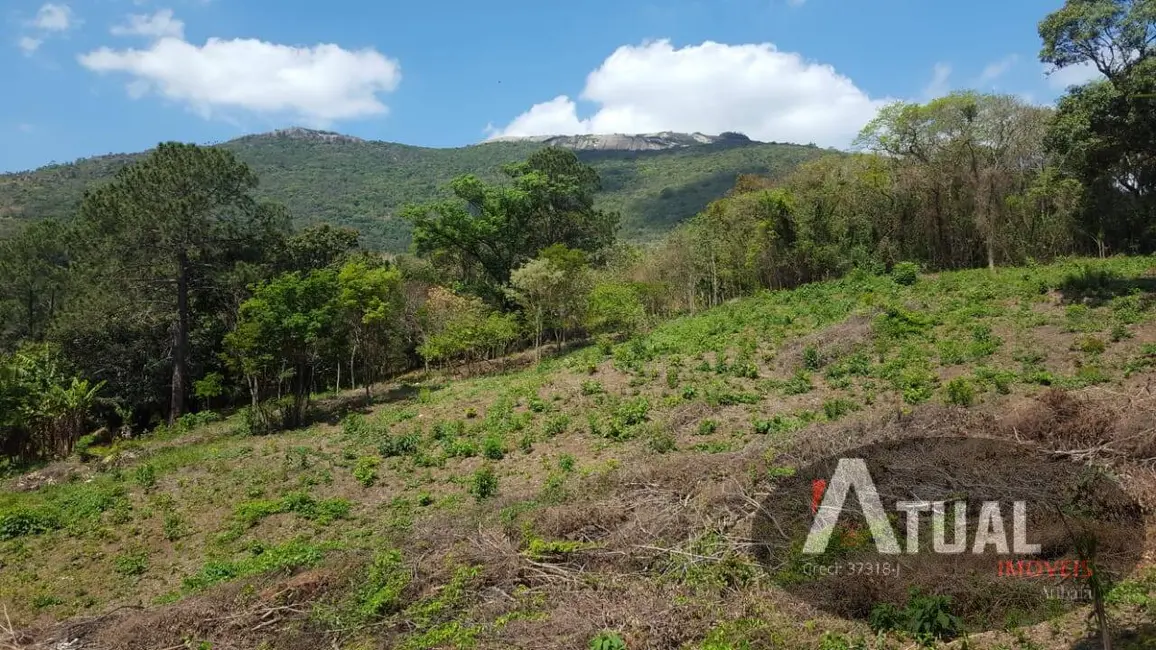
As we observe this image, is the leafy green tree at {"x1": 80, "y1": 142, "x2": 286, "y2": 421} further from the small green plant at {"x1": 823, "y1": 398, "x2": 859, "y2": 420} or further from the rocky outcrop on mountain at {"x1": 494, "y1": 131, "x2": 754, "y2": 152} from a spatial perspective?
the rocky outcrop on mountain at {"x1": 494, "y1": 131, "x2": 754, "y2": 152}

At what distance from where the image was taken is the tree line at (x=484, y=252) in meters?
18.8

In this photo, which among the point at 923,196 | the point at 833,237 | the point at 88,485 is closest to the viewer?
the point at 88,485

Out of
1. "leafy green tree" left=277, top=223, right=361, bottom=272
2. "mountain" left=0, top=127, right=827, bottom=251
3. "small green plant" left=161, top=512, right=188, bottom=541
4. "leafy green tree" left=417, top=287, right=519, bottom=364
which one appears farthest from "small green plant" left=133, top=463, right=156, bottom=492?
"mountain" left=0, top=127, right=827, bottom=251

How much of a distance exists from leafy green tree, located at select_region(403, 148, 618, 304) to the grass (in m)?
12.1

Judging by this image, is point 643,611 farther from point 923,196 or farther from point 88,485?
point 923,196

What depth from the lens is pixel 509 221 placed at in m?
32.0

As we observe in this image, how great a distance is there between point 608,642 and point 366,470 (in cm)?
860

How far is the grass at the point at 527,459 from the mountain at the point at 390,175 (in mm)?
44466

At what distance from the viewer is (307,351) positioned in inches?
789

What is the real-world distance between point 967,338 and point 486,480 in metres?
12.1

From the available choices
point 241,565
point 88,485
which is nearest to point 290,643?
point 241,565

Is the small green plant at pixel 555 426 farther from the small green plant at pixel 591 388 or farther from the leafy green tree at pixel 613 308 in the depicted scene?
the leafy green tree at pixel 613 308

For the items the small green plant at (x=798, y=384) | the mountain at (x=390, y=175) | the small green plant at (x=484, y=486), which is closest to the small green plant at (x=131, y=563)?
the small green plant at (x=484, y=486)

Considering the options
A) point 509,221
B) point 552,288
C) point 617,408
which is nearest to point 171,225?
point 552,288
